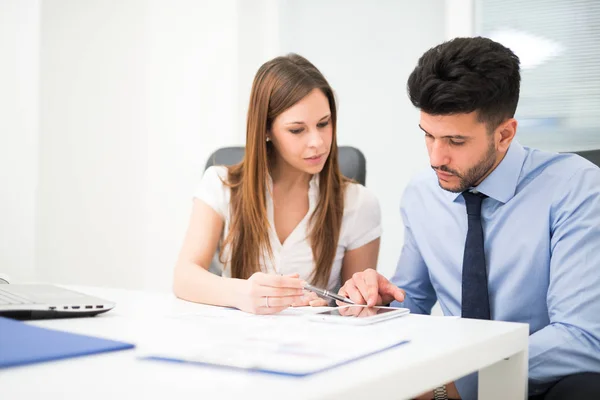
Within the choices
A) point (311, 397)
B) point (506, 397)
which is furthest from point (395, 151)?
point (311, 397)

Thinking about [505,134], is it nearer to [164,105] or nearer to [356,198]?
[356,198]

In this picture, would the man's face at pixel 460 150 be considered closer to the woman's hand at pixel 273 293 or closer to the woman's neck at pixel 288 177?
the woman's hand at pixel 273 293

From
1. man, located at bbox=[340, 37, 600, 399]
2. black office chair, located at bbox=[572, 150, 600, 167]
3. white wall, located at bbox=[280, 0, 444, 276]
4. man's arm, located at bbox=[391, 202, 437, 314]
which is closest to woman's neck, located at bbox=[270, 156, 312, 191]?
man's arm, located at bbox=[391, 202, 437, 314]

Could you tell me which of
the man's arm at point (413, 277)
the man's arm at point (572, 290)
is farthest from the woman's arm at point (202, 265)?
the man's arm at point (572, 290)

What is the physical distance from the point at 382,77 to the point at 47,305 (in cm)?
254

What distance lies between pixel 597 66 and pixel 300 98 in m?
1.64

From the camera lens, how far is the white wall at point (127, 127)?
3639 mm

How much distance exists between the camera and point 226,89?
362cm

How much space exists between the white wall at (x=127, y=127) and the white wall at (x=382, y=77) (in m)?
0.54

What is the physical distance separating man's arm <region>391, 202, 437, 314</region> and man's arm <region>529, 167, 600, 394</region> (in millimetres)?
370

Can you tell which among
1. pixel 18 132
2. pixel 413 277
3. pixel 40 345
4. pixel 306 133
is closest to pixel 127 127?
pixel 18 132

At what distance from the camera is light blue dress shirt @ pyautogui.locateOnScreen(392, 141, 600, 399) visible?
1.23 m

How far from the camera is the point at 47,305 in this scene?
3.63ft

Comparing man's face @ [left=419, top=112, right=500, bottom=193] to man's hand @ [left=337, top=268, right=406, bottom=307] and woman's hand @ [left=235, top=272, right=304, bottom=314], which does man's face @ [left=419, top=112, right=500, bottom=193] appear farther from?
woman's hand @ [left=235, top=272, right=304, bottom=314]
